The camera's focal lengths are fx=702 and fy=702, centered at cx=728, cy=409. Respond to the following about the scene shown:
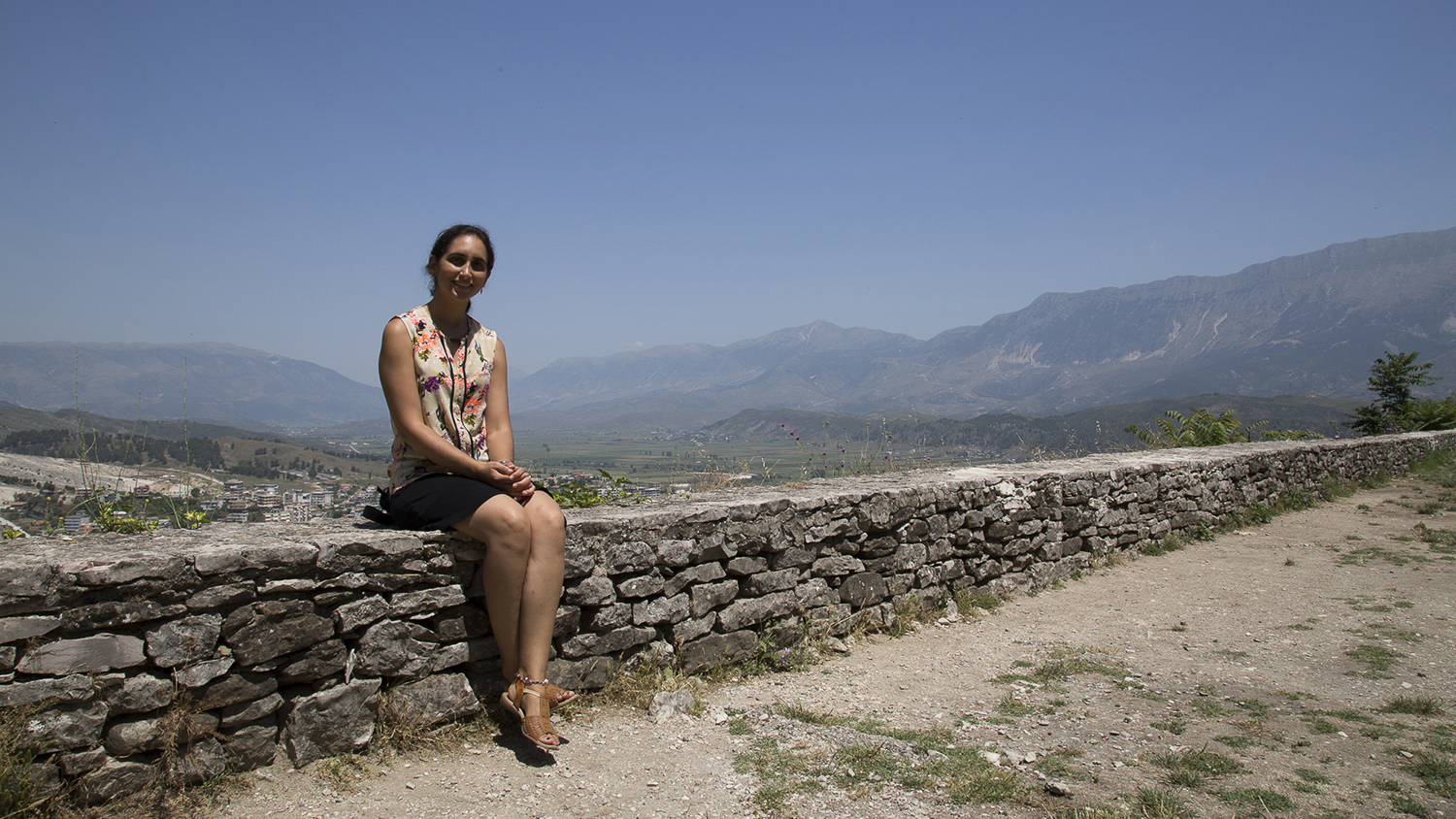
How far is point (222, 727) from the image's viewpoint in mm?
2773

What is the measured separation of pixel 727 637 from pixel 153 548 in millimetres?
2868

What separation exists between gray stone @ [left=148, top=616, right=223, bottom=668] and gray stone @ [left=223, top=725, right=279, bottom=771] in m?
0.37

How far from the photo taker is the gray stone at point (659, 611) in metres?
3.90

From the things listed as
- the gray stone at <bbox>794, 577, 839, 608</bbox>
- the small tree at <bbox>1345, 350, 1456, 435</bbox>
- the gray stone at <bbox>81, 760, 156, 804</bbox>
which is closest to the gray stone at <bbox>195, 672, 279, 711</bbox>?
the gray stone at <bbox>81, 760, 156, 804</bbox>

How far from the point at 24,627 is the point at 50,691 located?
9.4 inches

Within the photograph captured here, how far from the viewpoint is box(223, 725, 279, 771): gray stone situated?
2.79 m

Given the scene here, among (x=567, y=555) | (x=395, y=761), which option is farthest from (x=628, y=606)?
(x=395, y=761)

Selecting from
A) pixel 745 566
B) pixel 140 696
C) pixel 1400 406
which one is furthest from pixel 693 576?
pixel 1400 406

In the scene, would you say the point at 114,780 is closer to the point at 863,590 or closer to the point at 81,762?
the point at 81,762

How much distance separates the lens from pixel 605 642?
376 centimetres

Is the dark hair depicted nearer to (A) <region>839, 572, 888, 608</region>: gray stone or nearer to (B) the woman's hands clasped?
(B) the woman's hands clasped

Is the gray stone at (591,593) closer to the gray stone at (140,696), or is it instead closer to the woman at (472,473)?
the woman at (472,473)

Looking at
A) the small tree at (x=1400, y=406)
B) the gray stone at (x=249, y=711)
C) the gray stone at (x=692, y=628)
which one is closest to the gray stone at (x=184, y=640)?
the gray stone at (x=249, y=711)

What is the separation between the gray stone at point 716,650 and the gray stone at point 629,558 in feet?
2.00
